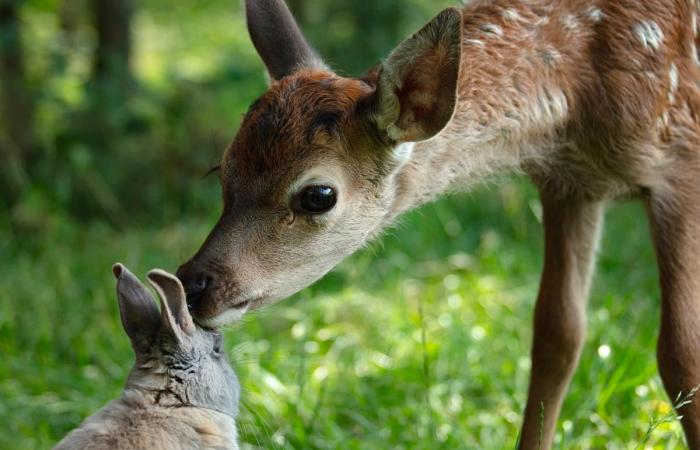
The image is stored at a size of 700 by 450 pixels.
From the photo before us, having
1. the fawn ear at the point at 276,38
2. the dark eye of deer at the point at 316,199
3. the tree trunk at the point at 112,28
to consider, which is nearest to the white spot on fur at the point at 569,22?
the fawn ear at the point at 276,38

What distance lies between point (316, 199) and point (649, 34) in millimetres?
1487

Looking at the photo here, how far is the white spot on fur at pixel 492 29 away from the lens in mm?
4520

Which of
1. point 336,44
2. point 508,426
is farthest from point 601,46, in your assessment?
point 336,44

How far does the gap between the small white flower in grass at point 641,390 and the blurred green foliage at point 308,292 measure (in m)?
0.01

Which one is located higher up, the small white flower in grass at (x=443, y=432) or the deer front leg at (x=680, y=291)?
the deer front leg at (x=680, y=291)

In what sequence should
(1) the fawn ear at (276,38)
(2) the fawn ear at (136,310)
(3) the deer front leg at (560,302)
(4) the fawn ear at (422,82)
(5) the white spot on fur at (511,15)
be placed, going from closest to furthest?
(2) the fawn ear at (136,310), (4) the fawn ear at (422,82), (5) the white spot on fur at (511,15), (1) the fawn ear at (276,38), (3) the deer front leg at (560,302)

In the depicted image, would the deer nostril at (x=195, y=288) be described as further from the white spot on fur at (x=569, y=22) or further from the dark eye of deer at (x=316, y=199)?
the white spot on fur at (x=569, y=22)

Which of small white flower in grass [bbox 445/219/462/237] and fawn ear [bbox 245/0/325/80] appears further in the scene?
small white flower in grass [bbox 445/219/462/237]

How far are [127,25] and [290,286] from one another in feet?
21.8

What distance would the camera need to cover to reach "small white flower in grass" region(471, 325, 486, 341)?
6.13 m

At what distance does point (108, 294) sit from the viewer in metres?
6.97

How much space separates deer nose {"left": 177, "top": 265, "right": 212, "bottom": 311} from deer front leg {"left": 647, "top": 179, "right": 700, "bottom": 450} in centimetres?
176

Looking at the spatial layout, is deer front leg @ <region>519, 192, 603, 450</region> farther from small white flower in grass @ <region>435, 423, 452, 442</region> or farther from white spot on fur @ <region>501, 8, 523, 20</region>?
white spot on fur @ <region>501, 8, 523, 20</region>

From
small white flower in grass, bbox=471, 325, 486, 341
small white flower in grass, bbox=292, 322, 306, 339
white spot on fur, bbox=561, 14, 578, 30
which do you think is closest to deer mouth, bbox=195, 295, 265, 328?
white spot on fur, bbox=561, 14, 578, 30
